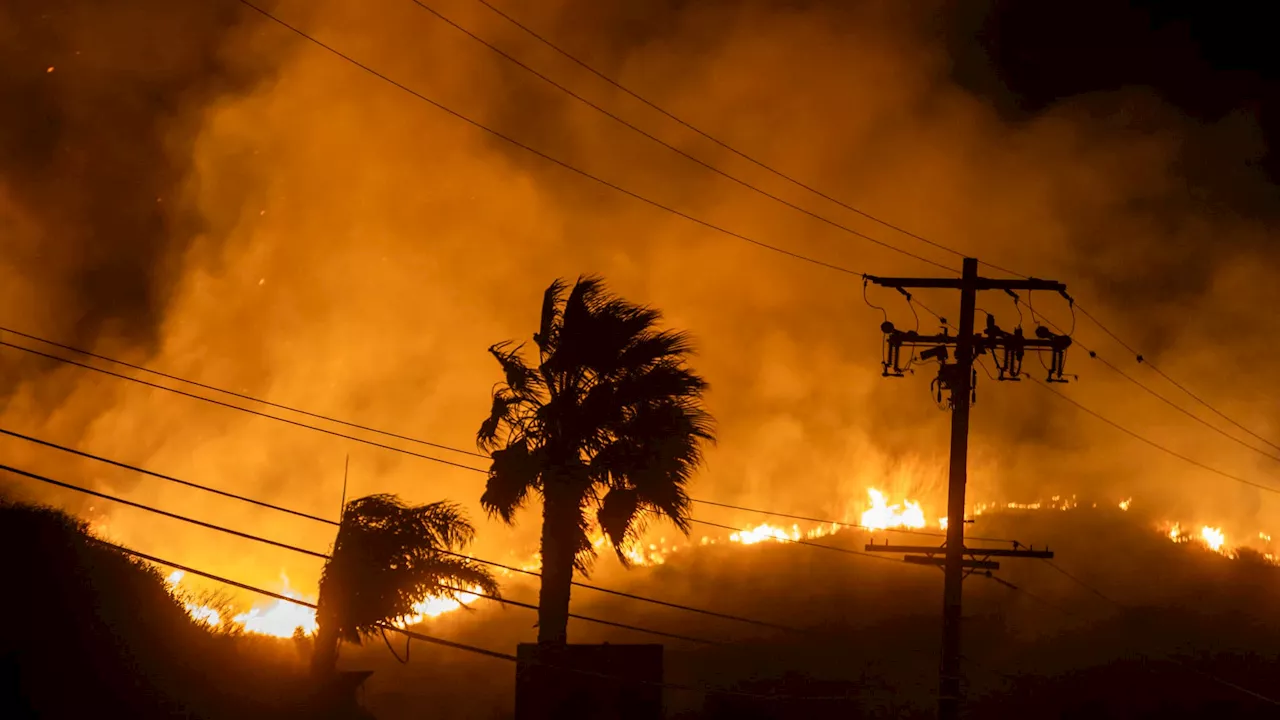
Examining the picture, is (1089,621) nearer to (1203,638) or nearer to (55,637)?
(1203,638)

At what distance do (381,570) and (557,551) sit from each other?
4441 mm

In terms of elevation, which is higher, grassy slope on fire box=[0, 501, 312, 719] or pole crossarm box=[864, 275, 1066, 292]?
pole crossarm box=[864, 275, 1066, 292]

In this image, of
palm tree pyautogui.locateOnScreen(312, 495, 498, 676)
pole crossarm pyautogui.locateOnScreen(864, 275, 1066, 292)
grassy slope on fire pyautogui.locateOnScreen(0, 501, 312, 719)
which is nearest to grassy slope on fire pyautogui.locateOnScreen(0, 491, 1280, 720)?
grassy slope on fire pyautogui.locateOnScreen(0, 501, 312, 719)

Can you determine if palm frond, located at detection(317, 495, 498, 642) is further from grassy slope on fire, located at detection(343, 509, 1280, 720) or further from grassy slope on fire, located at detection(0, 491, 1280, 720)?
grassy slope on fire, located at detection(343, 509, 1280, 720)

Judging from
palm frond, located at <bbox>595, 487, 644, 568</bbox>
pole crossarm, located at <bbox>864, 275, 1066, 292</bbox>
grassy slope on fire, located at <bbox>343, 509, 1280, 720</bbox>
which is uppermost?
pole crossarm, located at <bbox>864, 275, 1066, 292</bbox>

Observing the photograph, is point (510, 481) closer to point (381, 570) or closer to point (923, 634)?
point (381, 570)

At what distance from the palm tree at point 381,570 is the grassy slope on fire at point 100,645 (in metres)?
1.58

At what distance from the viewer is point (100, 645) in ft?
63.4

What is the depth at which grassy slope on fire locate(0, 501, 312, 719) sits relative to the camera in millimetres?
17906

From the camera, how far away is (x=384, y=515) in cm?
2439

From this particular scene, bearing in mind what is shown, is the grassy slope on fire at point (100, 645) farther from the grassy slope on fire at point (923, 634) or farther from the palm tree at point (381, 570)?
the grassy slope on fire at point (923, 634)

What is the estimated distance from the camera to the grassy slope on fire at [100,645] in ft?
58.7

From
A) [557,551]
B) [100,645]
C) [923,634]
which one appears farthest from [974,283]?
[923,634]

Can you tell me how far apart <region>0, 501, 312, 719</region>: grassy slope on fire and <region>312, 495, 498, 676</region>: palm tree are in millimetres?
1576
